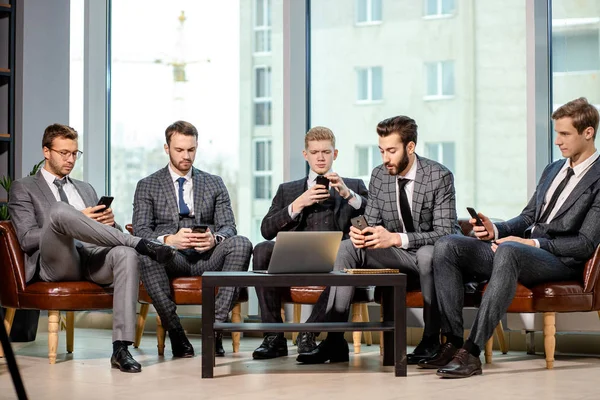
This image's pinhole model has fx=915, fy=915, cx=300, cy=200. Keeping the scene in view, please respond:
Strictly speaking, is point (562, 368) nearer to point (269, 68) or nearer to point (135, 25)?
point (269, 68)

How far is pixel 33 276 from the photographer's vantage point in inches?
194

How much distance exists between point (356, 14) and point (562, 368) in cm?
297

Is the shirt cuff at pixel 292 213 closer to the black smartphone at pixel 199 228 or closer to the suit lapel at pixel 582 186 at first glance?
the black smartphone at pixel 199 228

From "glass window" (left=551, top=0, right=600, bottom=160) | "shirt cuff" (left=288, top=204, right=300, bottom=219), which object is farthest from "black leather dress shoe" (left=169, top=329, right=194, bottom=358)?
"glass window" (left=551, top=0, right=600, bottom=160)

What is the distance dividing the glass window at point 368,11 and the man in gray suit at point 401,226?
1715 millimetres

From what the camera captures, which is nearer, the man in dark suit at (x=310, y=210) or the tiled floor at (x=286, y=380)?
the tiled floor at (x=286, y=380)

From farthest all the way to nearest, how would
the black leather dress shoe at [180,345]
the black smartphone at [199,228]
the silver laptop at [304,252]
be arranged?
the black leather dress shoe at [180,345] → the black smartphone at [199,228] → the silver laptop at [304,252]

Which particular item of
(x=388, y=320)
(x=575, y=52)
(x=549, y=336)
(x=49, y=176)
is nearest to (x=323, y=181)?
(x=388, y=320)

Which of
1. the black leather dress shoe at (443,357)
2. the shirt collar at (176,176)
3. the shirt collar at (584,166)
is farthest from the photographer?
the shirt collar at (176,176)

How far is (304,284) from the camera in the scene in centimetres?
417

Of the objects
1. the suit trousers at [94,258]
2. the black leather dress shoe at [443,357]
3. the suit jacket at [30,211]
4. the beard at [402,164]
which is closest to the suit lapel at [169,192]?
the suit trousers at [94,258]

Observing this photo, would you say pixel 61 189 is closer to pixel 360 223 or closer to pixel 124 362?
pixel 124 362

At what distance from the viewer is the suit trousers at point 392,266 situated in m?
4.59

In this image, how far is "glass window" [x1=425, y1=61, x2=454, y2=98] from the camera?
6.05 meters
